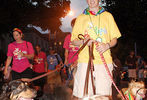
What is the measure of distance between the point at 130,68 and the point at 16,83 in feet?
37.6

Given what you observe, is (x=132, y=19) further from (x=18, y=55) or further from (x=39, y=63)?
(x=18, y=55)

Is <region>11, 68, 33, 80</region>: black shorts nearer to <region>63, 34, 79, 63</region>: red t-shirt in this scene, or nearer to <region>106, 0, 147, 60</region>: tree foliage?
<region>63, 34, 79, 63</region>: red t-shirt

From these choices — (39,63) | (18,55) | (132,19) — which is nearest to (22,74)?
(18,55)

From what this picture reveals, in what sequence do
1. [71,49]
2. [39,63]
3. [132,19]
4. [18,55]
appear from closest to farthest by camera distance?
[18,55]
[71,49]
[39,63]
[132,19]

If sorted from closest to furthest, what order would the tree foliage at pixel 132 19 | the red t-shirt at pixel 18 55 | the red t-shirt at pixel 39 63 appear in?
1. the red t-shirt at pixel 18 55
2. the red t-shirt at pixel 39 63
3. the tree foliage at pixel 132 19

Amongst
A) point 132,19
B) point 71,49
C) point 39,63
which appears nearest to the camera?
point 71,49

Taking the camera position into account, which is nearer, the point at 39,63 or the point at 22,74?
the point at 22,74

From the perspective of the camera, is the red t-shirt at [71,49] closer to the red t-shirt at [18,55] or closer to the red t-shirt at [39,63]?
the red t-shirt at [18,55]

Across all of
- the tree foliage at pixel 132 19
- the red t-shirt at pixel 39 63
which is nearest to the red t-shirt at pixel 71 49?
the red t-shirt at pixel 39 63

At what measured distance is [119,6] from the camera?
22.6 m

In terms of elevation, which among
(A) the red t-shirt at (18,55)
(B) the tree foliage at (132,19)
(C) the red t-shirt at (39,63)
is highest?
(B) the tree foliage at (132,19)

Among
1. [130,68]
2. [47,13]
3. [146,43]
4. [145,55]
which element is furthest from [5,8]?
[145,55]

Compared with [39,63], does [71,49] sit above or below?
above

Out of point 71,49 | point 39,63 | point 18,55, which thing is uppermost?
point 71,49
